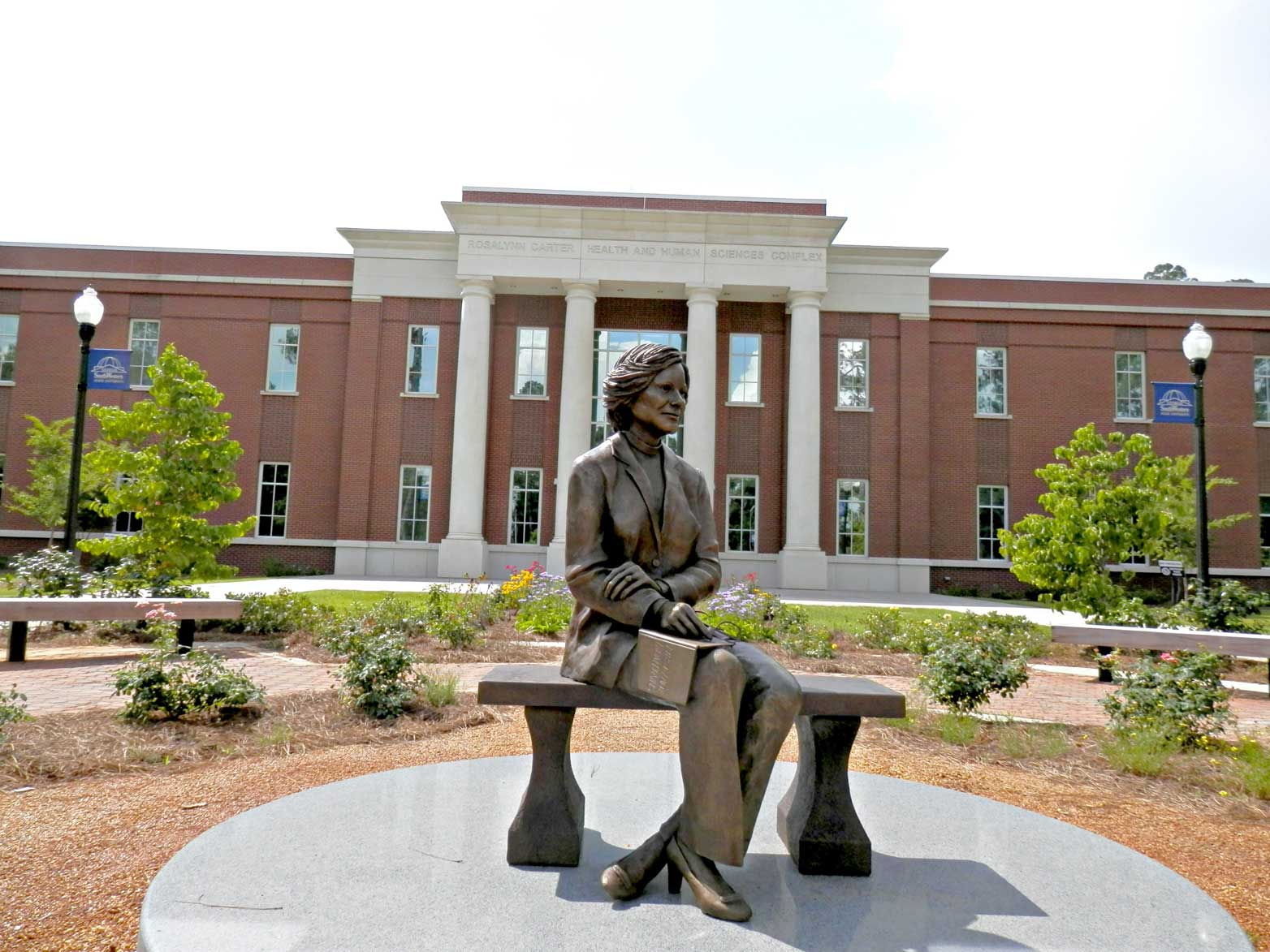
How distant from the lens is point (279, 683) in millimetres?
8523

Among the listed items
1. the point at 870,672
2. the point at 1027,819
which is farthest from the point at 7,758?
the point at 870,672

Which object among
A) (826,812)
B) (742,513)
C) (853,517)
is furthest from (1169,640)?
(742,513)

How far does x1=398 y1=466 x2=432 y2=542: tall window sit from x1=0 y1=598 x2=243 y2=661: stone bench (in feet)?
53.0

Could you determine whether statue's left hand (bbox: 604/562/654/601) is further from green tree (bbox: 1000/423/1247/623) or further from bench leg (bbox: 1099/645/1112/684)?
green tree (bbox: 1000/423/1247/623)

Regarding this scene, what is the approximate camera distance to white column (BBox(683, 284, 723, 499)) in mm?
24812

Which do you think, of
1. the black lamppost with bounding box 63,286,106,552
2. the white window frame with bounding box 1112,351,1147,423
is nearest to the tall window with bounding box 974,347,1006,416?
the white window frame with bounding box 1112,351,1147,423

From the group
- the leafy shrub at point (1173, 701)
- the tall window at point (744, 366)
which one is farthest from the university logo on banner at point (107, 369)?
the tall window at point (744, 366)

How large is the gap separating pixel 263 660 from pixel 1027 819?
28.8 ft

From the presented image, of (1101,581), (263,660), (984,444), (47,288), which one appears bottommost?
(263,660)

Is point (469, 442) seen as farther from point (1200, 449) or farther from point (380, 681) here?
point (1200, 449)

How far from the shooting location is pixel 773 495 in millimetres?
26844

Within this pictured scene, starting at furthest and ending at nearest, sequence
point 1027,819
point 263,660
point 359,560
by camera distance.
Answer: point 359,560, point 263,660, point 1027,819

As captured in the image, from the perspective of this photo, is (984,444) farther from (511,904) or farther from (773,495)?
(511,904)

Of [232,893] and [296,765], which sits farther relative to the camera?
[296,765]
